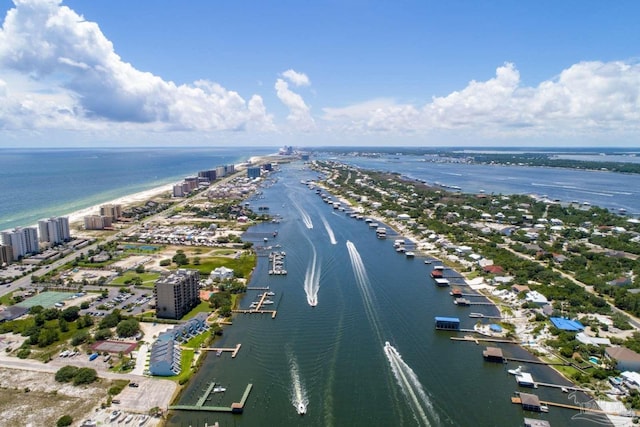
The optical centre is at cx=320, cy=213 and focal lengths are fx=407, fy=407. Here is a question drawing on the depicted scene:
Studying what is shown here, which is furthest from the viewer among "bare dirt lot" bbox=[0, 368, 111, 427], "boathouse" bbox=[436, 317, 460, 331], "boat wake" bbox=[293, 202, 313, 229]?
"boat wake" bbox=[293, 202, 313, 229]

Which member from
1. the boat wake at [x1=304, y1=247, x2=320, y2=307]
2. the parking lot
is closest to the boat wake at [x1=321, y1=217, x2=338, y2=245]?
the boat wake at [x1=304, y1=247, x2=320, y2=307]

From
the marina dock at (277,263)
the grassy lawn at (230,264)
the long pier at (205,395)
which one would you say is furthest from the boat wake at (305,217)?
the long pier at (205,395)

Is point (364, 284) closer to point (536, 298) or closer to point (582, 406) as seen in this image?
point (536, 298)

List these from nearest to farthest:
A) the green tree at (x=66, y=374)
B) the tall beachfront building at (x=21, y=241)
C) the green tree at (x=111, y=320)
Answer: the green tree at (x=66, y=374) < the green tree at (x=111, y=320) < the tall beachfront building at (x=21, y=241)

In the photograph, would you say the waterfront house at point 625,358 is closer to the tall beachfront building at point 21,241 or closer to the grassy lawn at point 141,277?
the grassy lawn at point 141,277

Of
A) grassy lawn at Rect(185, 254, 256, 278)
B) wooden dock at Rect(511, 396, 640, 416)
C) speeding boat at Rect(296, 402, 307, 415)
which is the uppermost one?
grassy lawn at Rect(185, 254, 256, 278)

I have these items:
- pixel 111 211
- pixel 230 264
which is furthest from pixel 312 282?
pixel 111 211

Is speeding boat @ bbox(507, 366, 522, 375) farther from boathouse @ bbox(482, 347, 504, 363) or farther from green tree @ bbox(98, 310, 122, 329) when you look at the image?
green tree @ bbox(98, 310, 122, 329)
